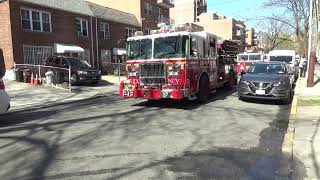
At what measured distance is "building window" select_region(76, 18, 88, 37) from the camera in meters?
32.3

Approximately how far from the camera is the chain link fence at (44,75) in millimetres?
21047

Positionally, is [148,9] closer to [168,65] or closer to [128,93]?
[128,93]

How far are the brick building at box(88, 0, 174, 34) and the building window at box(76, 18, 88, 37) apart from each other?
910 centimetres

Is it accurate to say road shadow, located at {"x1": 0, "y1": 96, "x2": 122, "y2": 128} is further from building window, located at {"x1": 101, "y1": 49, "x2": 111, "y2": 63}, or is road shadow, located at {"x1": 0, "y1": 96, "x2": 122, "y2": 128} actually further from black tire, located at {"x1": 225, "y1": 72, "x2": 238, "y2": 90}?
building window, located at {"x1": 101, "y1": 49, "x2": 111, "y2": 63}

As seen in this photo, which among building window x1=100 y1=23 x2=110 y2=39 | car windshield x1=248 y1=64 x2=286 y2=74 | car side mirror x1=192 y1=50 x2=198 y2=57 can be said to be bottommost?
car windshield x1=248 y1=64 x2=286 y2=74

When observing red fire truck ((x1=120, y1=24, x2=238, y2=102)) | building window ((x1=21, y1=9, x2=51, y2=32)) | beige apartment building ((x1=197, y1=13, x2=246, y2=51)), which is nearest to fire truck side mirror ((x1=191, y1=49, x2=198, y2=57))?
red fire truck ((x1=120, y1=24, x2=238, y2=102))

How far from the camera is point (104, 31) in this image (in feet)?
117

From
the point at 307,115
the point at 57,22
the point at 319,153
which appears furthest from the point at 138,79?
the point at 57,22

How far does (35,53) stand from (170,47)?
17.1 meters

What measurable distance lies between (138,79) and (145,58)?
28.9 inches

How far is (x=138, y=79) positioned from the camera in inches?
521

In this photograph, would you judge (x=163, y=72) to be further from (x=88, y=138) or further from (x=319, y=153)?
(x=319, y=153)

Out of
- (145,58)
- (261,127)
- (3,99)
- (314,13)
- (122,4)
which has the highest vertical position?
(122,4)

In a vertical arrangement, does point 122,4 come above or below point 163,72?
above
